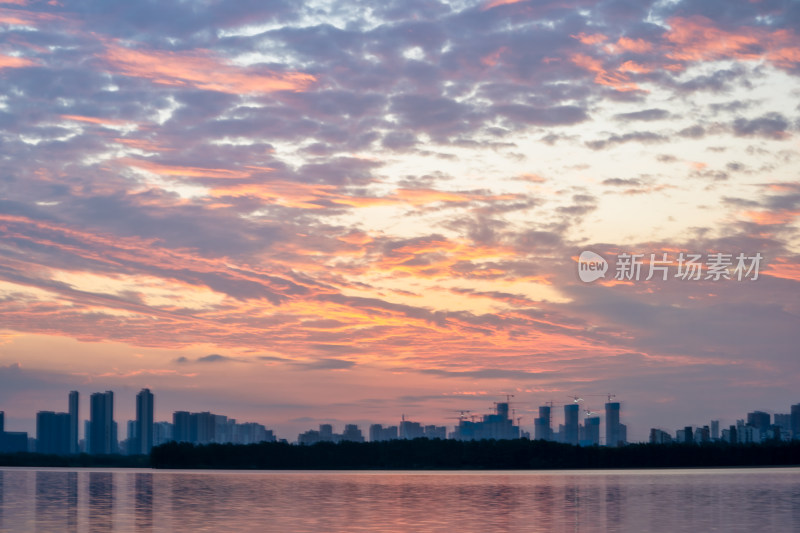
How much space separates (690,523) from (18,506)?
4854cm

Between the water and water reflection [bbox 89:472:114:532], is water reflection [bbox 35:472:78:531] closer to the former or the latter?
the water

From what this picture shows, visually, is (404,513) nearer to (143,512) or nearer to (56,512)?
(143,512)

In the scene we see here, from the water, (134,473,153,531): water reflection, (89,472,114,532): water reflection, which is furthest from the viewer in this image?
(134,473,153,531): water reflection

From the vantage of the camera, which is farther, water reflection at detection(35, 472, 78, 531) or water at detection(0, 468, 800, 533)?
water reflection at detection(35, 472, 78, 531)

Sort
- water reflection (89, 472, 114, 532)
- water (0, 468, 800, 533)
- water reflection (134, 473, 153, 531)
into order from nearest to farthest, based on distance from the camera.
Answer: water (0, 468, 800, 533), water reflection (89, 472, 114, 532), water reflection (134, 473, 153, 531)

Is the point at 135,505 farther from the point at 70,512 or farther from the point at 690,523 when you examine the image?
the point at 690,523

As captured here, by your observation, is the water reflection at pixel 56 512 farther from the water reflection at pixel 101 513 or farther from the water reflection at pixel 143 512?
the water reflection at pixel 143 512

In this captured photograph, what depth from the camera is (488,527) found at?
167 feet

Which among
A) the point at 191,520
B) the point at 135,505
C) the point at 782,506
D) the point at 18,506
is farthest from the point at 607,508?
the point at 18,506

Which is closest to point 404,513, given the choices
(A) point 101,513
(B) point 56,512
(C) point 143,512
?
(C) point 143,512

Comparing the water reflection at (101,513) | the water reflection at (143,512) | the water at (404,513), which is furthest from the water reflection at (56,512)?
the water reflection at (143,512)

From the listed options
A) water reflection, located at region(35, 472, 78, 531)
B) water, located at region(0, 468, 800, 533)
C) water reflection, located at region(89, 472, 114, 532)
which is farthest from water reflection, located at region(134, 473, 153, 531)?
water reflection, located at region(35, 472, 78, 531)

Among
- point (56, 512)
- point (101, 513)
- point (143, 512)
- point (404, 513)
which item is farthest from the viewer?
point (143, 512)

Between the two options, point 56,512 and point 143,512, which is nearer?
point 56,512
